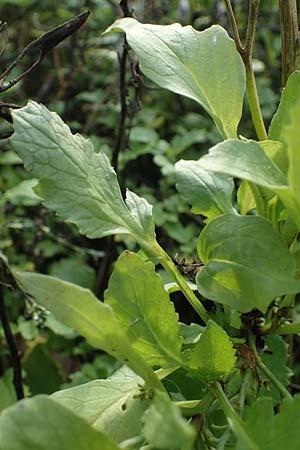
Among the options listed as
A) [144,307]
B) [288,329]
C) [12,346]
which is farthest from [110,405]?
[12,346]

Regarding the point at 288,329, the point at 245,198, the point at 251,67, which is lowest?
the point at 288,329

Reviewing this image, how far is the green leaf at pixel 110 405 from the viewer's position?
548 millimetres

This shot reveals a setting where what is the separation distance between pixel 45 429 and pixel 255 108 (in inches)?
15.5

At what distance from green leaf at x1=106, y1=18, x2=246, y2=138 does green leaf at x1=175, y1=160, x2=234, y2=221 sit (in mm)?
51

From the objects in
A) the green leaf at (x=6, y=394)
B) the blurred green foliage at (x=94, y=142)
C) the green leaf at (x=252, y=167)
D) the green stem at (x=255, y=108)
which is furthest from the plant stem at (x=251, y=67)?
the green leaf at (x=6, y=394)

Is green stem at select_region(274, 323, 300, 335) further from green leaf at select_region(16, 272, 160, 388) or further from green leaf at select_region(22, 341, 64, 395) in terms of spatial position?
green leaf at select_region(22, 341, 64, 395)

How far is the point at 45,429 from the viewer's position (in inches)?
16.5

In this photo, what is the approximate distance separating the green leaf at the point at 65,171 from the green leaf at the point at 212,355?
0.12m

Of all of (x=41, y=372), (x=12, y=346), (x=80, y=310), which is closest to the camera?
(x=80, y=310)

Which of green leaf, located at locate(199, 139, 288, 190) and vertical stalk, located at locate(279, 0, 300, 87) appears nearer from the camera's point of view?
green leaf, located at locate(199, 139, 288, 190)

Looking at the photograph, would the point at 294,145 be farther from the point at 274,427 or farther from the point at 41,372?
the point at 41,372

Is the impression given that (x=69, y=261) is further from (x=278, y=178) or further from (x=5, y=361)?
(x=278, y=178)

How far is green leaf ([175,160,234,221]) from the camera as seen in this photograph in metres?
0.68

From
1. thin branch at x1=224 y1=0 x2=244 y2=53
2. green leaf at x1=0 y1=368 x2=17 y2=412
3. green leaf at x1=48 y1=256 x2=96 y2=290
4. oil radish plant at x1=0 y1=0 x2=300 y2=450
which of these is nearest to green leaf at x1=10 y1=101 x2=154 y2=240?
oil radish plant at x1=0 y1=0 x2=300 y2=450
